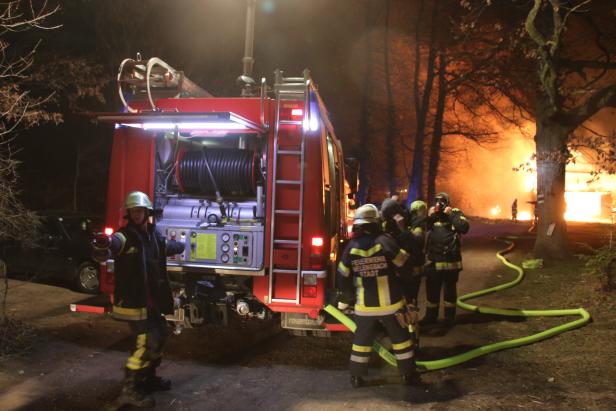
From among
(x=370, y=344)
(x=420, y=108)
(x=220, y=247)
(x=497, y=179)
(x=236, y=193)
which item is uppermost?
(x=420, y=108)

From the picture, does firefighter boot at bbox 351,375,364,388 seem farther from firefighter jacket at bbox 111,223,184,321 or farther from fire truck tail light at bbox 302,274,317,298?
firefighter jacket at bbox 111,223,184,321

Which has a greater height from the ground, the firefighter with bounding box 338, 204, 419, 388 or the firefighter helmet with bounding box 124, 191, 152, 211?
the firefighter helmet with bounding box 124, 191, 152, 211

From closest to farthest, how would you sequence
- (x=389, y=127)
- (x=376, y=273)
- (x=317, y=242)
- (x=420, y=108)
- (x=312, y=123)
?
(x=376, y=273), (x=317, y=242), (x=312, y=123), (x=420, y=108), (x=389, y=127)

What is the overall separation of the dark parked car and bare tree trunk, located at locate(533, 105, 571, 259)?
910cm

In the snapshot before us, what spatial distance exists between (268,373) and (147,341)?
1305 millimetres

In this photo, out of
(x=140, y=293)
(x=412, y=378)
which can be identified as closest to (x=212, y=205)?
(x=140, y=293)

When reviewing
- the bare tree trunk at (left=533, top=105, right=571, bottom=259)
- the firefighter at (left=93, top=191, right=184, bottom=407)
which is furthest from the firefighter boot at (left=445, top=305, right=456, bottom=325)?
the bare tree trunk at (left=533, top=105, right=571, bottom=259)

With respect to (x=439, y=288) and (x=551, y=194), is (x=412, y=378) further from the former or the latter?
(x=551, y=194)

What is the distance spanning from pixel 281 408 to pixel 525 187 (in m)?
37.5

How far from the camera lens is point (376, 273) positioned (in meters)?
4.38

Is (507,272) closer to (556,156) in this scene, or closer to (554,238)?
(554,238)

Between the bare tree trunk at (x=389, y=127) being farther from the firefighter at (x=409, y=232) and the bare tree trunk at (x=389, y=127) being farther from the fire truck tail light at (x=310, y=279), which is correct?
the fire truck tail light at (x=310, y=279)

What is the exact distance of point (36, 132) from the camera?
17250 millimetres

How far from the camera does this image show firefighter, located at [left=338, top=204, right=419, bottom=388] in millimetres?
4391
